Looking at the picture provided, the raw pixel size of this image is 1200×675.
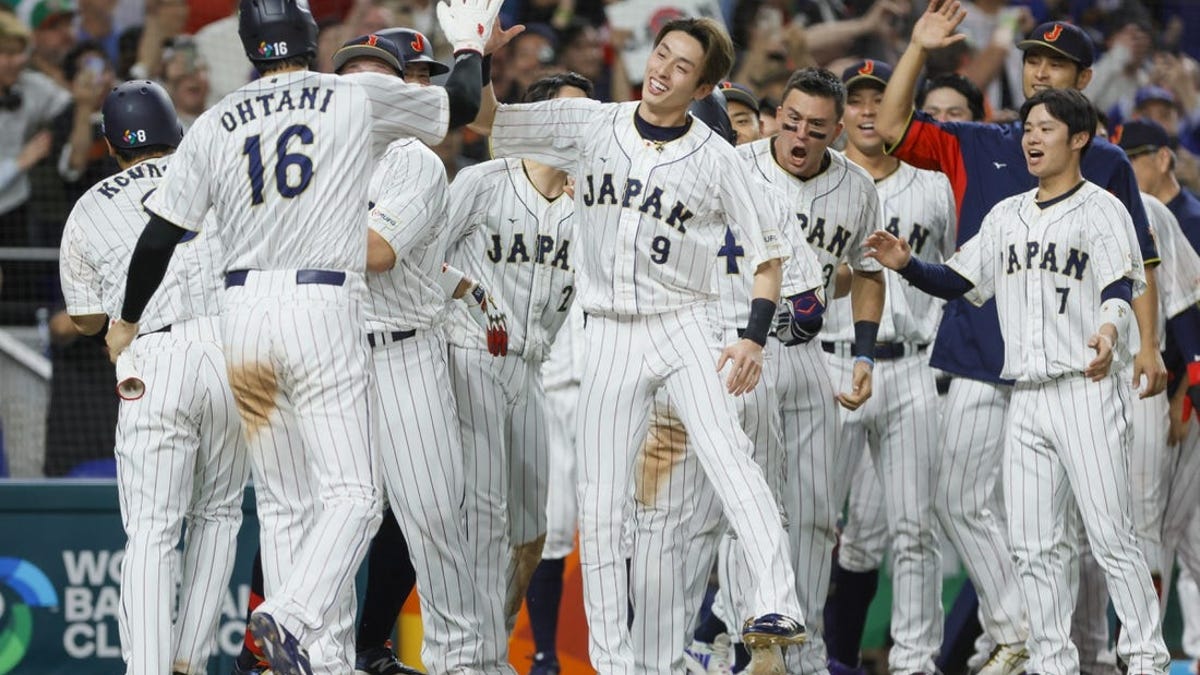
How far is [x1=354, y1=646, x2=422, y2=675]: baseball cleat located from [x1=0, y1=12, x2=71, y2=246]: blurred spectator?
4284 millimetres

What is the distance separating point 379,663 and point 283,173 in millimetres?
2220

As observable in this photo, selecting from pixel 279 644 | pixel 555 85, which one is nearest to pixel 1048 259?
pixel 555 85

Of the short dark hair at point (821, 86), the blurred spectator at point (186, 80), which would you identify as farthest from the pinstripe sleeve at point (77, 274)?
the blurred spectator at point (186, 80)

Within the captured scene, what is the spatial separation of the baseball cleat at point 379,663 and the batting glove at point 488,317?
1.24m

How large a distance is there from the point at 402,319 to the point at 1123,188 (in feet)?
9.50

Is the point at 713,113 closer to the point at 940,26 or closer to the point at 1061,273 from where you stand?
the point at 940,26

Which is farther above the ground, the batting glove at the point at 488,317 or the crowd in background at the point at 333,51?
the crowd in background at the point at 333,51

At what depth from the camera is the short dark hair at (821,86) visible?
6.46 meters

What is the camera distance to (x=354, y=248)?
5273 mm

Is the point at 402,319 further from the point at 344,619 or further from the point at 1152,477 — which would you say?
the point at 1152,477

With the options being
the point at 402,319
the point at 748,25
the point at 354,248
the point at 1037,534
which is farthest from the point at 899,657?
the point at 748,25

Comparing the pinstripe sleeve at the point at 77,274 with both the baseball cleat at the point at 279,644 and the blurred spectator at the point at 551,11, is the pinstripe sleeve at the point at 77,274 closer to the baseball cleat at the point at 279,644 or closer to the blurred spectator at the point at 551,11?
the baseball cleat at the point at 279,644

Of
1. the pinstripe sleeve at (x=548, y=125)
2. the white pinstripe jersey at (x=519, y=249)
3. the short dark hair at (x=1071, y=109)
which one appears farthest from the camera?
the white pinstripe jersey at (x=519, y=249)

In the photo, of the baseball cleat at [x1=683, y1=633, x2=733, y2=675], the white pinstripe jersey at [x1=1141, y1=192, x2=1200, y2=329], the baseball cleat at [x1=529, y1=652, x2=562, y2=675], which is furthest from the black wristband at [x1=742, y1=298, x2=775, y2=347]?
the white pinstripe jersey at [x1=1141, y1=192, x2=1200, y2=329]
